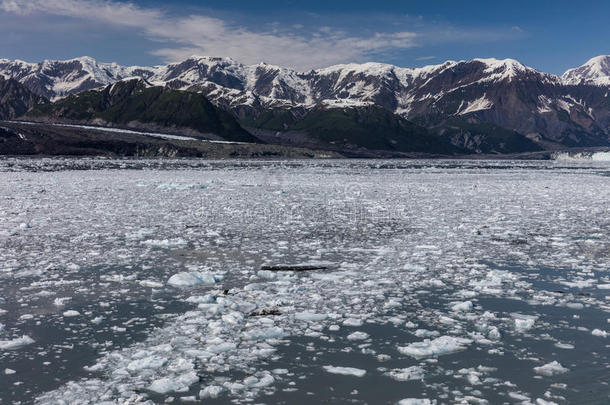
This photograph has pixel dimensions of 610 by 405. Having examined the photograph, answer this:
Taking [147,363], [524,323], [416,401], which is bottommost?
[147,363]

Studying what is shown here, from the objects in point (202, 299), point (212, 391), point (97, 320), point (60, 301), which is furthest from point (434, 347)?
point (60, 301)

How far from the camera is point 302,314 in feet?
31.7

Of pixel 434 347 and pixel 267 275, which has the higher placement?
pixel 434 347

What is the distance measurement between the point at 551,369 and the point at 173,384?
520 cm

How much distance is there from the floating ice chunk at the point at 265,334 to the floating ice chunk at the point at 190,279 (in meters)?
3.61

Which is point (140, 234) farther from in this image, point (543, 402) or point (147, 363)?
point (543, 402)

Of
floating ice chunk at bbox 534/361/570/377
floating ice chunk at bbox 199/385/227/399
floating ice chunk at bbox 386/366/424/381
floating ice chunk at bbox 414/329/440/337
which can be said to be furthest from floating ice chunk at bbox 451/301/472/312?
floating ice chunk at bbox 199/385/227/399

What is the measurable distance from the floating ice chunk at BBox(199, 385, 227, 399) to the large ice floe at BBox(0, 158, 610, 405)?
0.03 metres

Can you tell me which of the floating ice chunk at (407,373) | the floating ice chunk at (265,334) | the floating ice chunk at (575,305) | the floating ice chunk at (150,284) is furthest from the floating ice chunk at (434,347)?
the floating ice chunk at (150,284)

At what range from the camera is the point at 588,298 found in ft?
35.3

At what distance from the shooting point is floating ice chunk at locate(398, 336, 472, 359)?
309 inches

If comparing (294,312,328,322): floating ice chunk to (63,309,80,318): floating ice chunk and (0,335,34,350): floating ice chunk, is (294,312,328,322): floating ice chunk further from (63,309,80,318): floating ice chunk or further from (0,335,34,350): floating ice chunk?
(0,335,34,350): floating ice chunk

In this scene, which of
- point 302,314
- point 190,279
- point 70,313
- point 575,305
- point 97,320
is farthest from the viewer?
point 190,279

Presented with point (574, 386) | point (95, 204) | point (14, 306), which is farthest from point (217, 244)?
point (95, 204)
